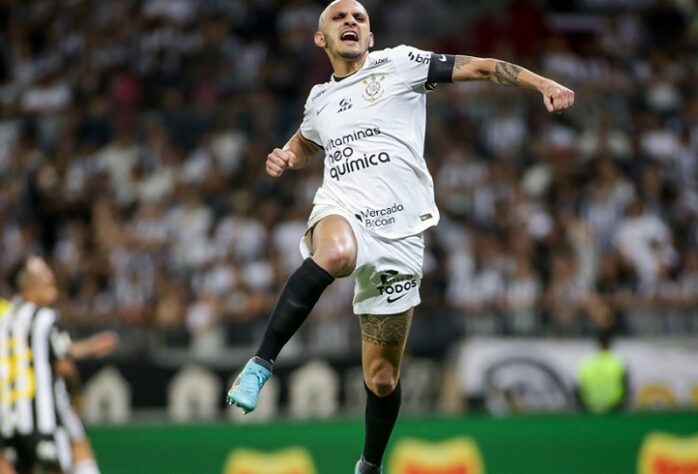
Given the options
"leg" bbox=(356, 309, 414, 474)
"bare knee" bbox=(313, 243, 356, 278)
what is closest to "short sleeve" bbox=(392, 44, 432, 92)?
"bare knee" bbox=(313, 243, 356, 278)

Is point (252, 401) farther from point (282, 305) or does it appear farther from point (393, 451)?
point (393, 451)

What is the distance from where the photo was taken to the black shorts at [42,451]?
30.9 feet

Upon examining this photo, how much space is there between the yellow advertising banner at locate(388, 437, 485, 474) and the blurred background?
0.45ft

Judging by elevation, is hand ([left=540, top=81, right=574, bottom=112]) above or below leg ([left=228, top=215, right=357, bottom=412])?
above

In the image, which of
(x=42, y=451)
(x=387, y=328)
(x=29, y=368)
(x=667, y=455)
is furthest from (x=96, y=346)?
(x=667, y=455)

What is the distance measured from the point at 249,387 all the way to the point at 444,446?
5.41 meters

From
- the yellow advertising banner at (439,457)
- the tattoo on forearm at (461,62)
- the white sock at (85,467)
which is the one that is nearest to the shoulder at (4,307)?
the white sock at (85,467)

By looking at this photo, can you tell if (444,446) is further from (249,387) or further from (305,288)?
(249,387)

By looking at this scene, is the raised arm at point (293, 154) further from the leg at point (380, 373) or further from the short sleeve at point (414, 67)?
the leg at point (380, 373)

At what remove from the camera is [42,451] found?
9430 millimetres

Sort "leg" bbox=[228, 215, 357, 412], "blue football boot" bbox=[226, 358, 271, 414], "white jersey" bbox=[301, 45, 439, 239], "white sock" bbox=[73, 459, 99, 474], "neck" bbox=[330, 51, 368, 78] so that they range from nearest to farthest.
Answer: "blue football boot" bbox=[226, 358, 271, 414]
"leg" bbox=[228, 215, 357, 412]
"white jersey" bbox=[301, 45, 439, 239]
"neck" bbox=[330, 51, 368, 78]
"white sock" bbox=[73, 459, 99, 474]

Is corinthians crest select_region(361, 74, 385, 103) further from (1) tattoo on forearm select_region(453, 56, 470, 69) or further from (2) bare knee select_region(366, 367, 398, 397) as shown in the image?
(2) bare knee select_region(366, 367, 398, 397)

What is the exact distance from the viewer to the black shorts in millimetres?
9430

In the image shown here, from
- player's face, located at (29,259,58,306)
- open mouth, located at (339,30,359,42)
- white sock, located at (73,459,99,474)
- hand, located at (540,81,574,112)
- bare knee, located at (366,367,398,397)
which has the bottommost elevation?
white sock, located at (73,459,99,474)
